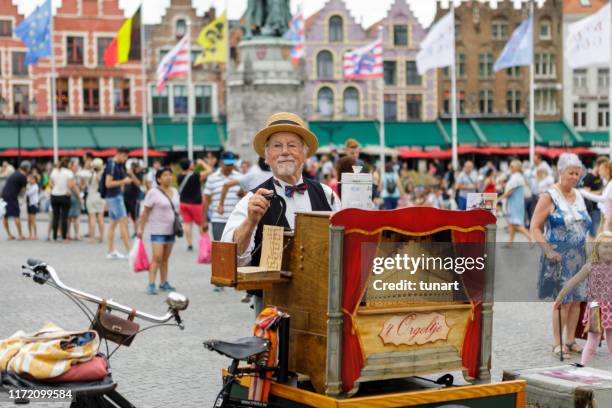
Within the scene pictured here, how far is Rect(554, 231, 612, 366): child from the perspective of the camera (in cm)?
799

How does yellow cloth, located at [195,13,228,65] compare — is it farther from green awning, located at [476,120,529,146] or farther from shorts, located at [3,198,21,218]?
green awning, located at [476,120,529,146]

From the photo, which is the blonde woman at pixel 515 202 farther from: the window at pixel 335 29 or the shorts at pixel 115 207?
the window at pixel 335 29

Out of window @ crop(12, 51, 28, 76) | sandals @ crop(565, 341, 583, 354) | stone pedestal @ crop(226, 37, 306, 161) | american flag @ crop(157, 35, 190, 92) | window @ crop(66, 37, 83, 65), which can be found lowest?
sandals @ crop(565, 341, 583, 354)

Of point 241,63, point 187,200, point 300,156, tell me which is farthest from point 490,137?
point 300,156

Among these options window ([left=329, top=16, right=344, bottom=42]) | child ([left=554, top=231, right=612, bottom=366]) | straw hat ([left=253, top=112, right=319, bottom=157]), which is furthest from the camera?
window ([left=329, top=16, right=344, bottom=42])

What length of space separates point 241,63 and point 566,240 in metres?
24.1

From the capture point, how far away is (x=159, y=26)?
194 ft

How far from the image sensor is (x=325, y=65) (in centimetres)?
6197

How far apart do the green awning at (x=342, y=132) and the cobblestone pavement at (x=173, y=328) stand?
135 feet

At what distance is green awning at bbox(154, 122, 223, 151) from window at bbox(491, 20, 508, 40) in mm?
17682

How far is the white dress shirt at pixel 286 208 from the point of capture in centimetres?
554

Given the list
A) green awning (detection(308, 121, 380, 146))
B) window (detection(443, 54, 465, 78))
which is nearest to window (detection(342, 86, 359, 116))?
green awning (detection(308, 121, 380, 146))

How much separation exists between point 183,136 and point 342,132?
27.3 feet

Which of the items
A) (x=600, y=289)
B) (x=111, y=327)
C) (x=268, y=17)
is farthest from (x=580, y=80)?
(x=111, y=327)
